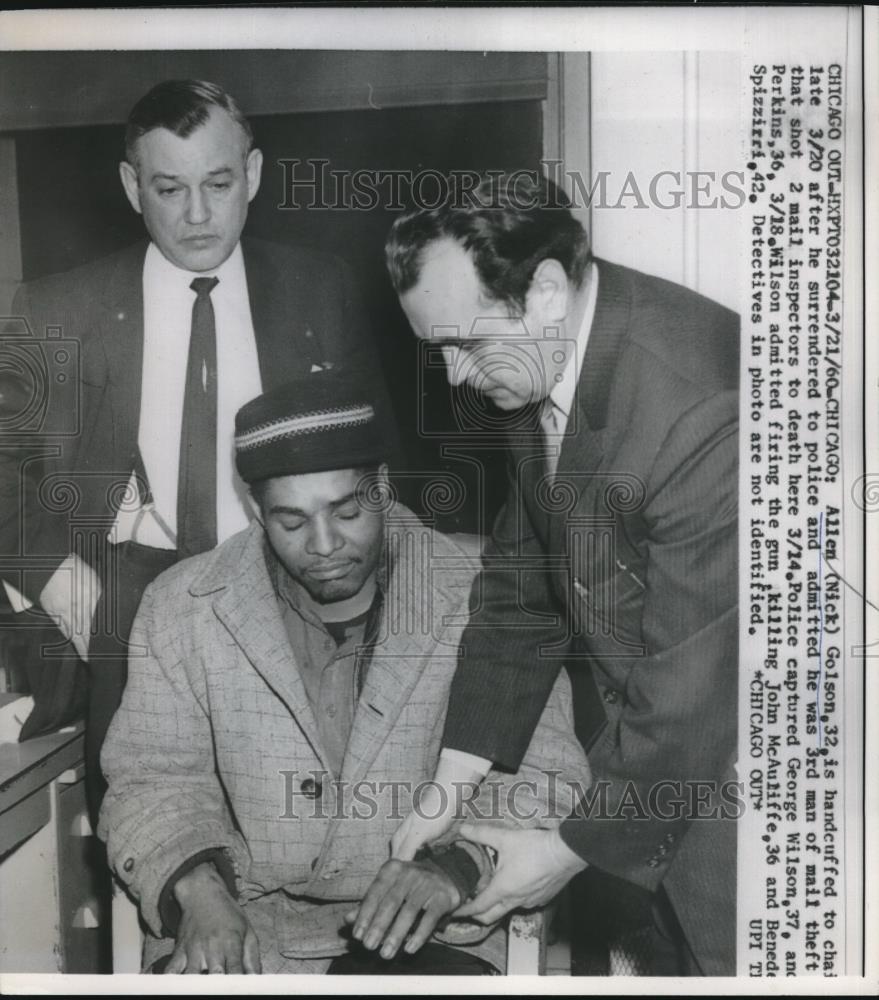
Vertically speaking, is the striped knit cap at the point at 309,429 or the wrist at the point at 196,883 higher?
the striped knit cap at the point at 309,429

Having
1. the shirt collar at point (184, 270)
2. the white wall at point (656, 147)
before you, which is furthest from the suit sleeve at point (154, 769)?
the white wall at point (656, 147)

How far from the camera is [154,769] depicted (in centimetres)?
162

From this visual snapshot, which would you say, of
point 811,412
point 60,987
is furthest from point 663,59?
point 60,987

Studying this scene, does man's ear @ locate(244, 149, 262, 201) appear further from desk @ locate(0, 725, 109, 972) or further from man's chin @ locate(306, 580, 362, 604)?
desk @ locate(0, 725, 109, 972)

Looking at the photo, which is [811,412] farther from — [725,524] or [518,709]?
[518,709]

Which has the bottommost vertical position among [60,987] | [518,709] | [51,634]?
[60,987]

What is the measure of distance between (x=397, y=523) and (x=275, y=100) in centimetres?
62

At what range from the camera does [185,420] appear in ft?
5.34

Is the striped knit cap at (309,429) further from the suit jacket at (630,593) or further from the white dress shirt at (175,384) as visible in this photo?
the suit jacket at (630,593)

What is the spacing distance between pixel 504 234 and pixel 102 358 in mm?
596

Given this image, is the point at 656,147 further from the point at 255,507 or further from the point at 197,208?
the point at 255,507

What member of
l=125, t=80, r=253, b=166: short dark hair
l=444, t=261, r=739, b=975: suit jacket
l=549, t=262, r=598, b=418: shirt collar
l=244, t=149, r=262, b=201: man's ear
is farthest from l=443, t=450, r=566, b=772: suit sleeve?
l=125, t=80, r=253, b=166: short dark hair

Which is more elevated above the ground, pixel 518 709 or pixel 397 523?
→ pixel 397 523

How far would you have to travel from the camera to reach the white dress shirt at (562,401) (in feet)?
5.23
